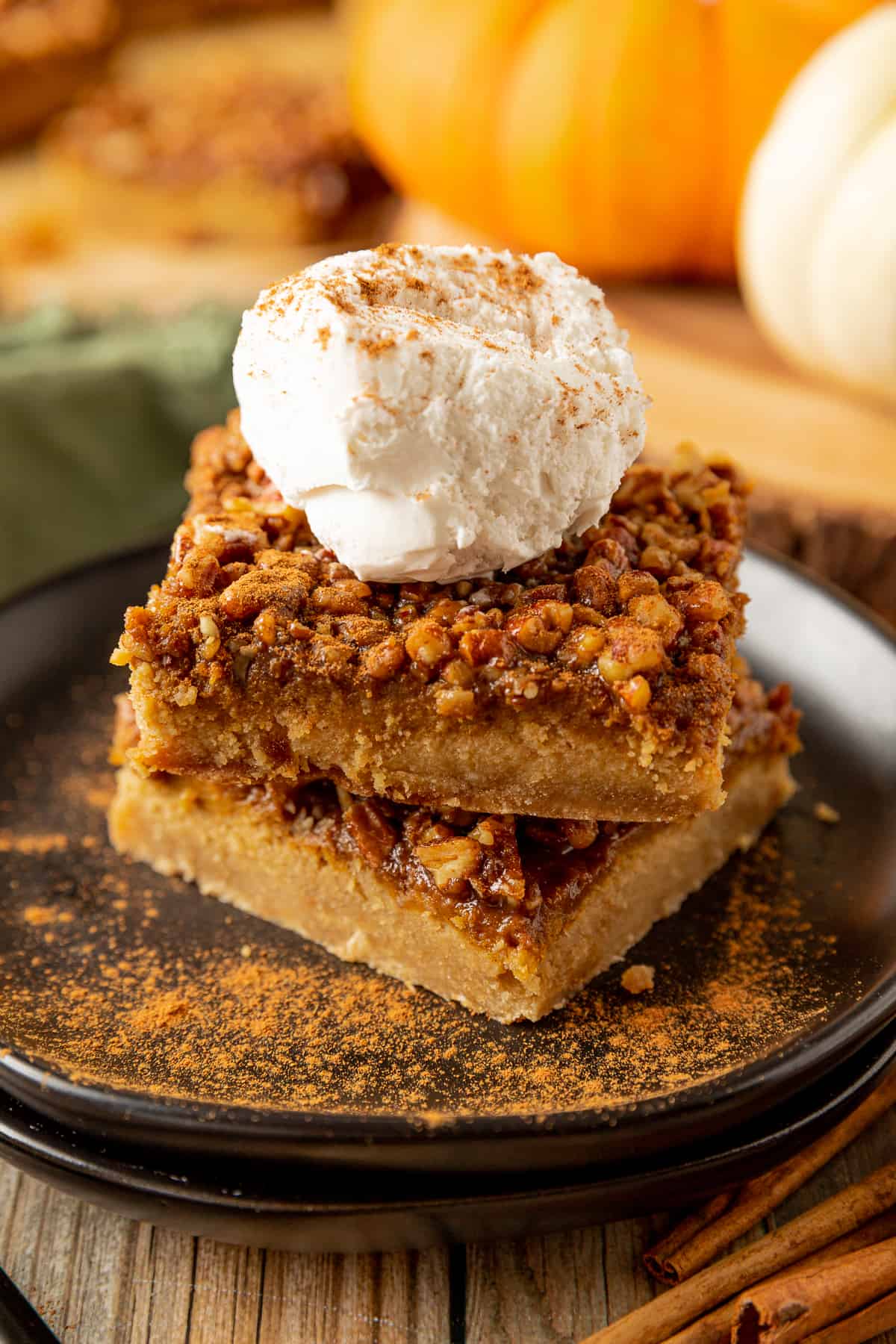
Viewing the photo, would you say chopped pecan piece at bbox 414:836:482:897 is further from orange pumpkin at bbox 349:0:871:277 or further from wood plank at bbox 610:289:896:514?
orange pumpkin at bbox 349:0:871:277

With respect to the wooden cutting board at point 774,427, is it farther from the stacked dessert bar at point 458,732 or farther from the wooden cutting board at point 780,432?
the stacked dessert bar at point 458,732

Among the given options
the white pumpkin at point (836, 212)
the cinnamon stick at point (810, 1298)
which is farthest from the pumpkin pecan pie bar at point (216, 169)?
the cinnamon stick at point (810, 1298)

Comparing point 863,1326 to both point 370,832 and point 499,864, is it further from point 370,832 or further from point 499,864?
point 370,832

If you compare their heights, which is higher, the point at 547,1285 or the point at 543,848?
the point at 543,848

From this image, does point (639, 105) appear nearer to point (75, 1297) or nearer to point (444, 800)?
point (444, 800)

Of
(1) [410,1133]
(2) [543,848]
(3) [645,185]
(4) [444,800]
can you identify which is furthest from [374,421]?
(3) [645,185]
